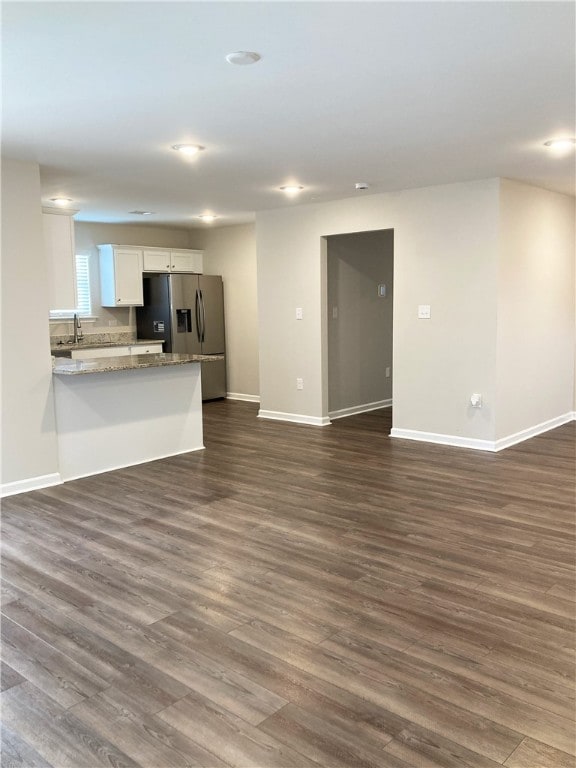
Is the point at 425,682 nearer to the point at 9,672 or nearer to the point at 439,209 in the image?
the point at 9,672

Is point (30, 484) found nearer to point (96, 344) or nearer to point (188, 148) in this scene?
point (188, 148)

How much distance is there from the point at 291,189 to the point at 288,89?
110 inches

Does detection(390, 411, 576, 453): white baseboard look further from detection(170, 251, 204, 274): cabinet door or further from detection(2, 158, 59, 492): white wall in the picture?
detection(170, 251, 204, 274): cabinet door

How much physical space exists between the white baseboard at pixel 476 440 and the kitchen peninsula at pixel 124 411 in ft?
6.67

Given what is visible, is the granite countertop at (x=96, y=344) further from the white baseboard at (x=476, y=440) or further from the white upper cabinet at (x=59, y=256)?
the white baseboard at (x=476, y=440)

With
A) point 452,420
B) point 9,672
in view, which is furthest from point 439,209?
point 9,672

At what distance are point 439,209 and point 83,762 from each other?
5182mm

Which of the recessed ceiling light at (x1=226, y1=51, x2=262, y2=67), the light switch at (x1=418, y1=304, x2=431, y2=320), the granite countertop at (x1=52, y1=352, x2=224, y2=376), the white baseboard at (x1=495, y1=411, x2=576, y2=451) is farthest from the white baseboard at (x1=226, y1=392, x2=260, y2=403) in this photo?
the recessed ceiling light at (x1=226, y1=51, x2=262, y2=67)

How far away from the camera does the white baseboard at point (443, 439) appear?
5758mm

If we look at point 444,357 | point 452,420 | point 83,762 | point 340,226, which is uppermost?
point 340,226

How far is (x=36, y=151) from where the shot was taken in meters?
4.25

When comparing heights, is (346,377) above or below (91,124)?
below

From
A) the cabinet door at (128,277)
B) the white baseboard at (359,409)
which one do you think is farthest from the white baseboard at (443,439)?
the cabinet door at (128,277)

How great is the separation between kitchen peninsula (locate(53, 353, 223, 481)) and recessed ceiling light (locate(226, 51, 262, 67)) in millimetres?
2801
